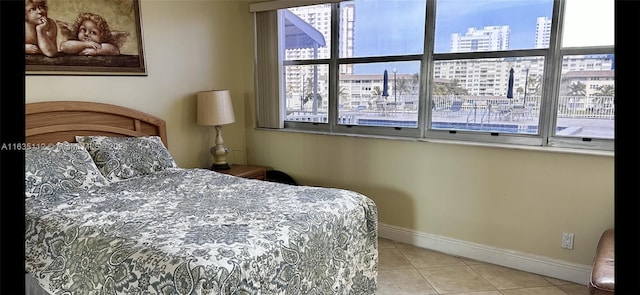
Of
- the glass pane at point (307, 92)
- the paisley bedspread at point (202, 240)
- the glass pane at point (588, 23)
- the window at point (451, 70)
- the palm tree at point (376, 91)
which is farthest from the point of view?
the glass pane at point (307, 92)

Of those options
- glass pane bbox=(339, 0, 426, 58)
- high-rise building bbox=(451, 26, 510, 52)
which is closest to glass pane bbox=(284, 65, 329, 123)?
glass pane bbox=(339, 0, 426, 58)

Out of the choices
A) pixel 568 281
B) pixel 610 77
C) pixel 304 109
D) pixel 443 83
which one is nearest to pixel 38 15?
pixel 304 109

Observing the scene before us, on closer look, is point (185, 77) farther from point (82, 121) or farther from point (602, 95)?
point (602, 95)

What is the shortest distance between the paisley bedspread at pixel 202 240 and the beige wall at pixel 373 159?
0.93m

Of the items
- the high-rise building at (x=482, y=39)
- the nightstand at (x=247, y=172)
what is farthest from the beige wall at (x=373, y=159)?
the high-rise building at (x=482, y=39)

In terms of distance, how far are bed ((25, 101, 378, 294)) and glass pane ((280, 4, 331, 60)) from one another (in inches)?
57.4

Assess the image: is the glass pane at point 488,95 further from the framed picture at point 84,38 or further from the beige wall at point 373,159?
the framed picture at point 84,38

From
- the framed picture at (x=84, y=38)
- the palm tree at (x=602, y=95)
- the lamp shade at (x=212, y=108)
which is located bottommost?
the lamp shade at (x=212, y=108)

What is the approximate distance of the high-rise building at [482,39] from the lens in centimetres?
261

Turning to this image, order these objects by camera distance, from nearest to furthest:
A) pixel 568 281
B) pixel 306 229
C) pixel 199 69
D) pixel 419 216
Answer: pixel 306 229 → pixel 568 281 → pixel 419 216 → pixel 199 69
